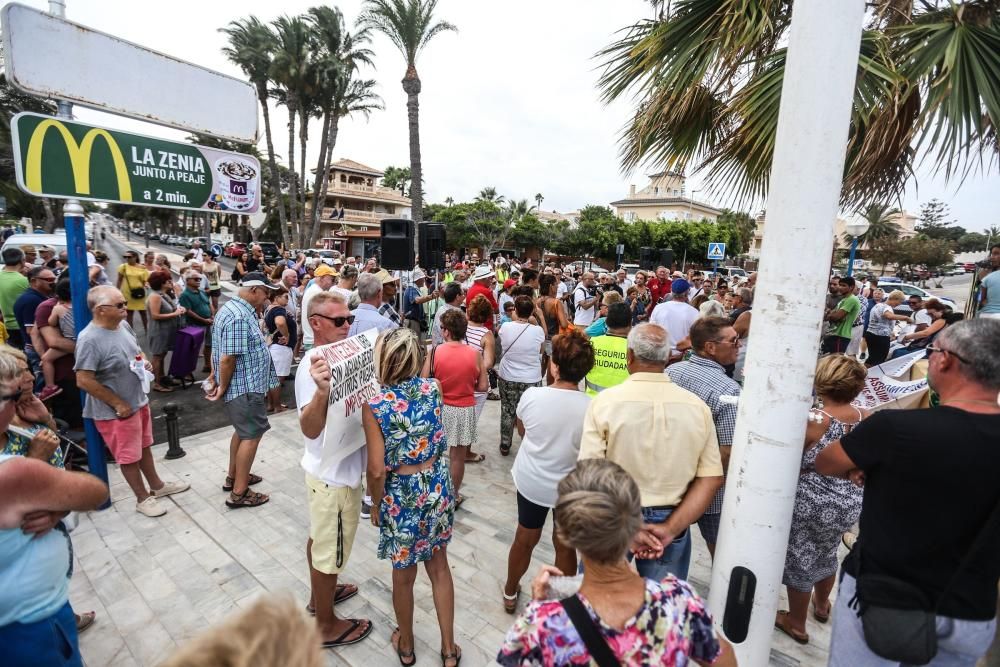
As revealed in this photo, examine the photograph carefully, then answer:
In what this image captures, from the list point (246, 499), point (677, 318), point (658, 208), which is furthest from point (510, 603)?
point (658, 208)

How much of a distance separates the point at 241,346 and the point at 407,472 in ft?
7.47

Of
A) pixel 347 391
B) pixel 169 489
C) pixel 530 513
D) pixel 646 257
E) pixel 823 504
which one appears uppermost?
pixel 646 257

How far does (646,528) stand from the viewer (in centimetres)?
202

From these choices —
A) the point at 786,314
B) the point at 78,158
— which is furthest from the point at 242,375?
the point at 786,314

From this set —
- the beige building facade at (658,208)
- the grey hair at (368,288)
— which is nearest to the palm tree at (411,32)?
the grey hair at (368,288)

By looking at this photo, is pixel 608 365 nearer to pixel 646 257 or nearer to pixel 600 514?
pixel 600 514

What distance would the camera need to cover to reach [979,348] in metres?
1.52

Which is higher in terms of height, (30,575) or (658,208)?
(658,208)

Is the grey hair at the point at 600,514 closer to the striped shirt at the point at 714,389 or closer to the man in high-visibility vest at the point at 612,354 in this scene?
the striped shirt at the point at 714,389

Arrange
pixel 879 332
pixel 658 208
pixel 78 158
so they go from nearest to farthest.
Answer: pixel 78 158
pixel 879 332
pixel 658 208

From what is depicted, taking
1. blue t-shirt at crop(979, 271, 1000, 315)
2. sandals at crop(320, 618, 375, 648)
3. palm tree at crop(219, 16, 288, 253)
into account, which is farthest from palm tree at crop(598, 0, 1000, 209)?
palm tree at crop(219, 16, 288, 253)

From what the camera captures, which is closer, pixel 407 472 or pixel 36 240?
pixel 407 472

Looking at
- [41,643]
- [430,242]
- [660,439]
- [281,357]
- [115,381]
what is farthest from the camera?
[430,242]

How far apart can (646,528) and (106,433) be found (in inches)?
155
